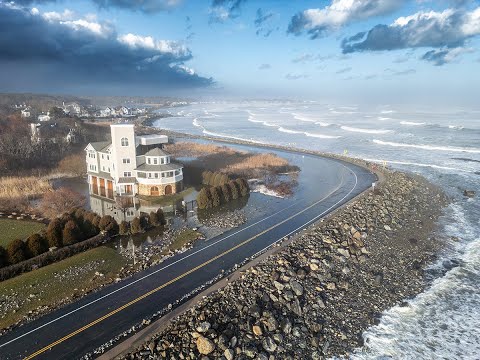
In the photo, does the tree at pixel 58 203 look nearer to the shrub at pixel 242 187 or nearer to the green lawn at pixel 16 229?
the green lawn at pixel 16 229

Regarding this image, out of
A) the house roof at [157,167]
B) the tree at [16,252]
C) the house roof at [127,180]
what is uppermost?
the house roof at [157,167]

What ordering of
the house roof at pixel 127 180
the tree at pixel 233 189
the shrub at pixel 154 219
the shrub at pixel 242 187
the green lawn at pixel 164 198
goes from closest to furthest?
the shrub at pixel 154 219 < the green lawn at pixel 164 198 < the house roof at pixel 127 180 < the tree at pixel 233 189 < the shrub at pixel 242 187

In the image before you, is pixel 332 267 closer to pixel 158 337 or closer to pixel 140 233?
pixel 158 337

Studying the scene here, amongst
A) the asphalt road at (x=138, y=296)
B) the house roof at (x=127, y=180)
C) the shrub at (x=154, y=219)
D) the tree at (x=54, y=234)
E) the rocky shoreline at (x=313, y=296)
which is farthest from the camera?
the house roof at (x=127, y=180)

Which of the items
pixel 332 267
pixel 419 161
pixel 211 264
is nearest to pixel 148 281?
pixel 211 264

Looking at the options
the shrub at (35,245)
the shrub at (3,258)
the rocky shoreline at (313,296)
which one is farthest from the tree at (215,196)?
the shrub at (3,258)

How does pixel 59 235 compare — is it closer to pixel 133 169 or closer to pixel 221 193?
pixel 133 169
